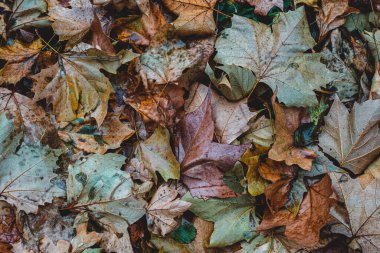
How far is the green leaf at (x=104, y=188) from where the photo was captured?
174cm

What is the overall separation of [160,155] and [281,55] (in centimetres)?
80

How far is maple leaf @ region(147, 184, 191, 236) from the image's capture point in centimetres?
171

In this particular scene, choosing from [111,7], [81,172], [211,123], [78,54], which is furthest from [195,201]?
[111,7]

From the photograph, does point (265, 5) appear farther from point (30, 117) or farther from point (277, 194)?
point (30, 117)

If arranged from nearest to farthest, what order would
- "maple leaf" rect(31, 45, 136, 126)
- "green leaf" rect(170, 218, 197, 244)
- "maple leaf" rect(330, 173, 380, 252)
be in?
"maple leaf" rect(330, 173, 380, 252), "green leaf" rect(170, 218, 197, 244), "maple leaf" rect(31, 45, 136, 126)

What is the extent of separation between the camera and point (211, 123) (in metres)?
1.73

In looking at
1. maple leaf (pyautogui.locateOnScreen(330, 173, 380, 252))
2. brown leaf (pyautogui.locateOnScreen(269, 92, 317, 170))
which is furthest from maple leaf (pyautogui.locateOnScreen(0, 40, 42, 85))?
maple leaf (pyautogui.locateOnScreen(330, 173, 380, 252))

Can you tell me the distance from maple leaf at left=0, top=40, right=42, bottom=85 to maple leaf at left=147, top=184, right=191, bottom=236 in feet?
3.16

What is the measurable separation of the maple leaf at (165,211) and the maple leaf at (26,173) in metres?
0.46

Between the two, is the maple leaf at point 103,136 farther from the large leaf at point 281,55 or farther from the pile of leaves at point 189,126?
the large leaf at point 281,55

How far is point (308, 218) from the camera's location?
66.5 inches

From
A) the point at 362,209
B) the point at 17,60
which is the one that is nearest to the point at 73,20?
the point at 17,60

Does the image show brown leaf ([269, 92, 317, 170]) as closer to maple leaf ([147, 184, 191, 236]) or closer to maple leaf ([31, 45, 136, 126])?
maple leaf ([147, 184, 191, 236])

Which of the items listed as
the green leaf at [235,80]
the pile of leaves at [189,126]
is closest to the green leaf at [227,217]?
the pile of leaves at [189,126]
